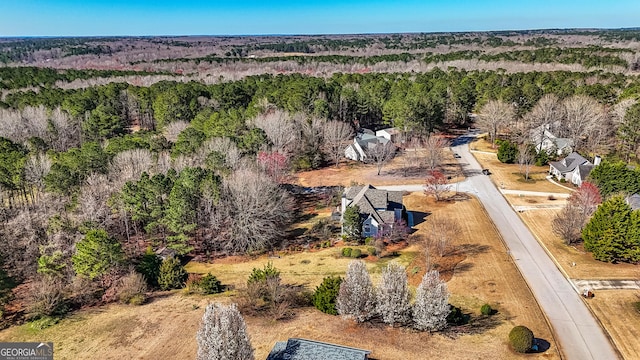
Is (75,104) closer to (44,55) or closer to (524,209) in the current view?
(524,209)

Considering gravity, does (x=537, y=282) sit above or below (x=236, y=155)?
below

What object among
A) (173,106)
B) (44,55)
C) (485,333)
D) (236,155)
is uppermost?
(44,55)

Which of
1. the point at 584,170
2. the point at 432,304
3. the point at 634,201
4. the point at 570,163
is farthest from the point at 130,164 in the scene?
the point at 570,163

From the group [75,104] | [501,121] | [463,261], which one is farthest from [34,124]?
[501,121]

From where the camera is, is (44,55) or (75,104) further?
(44,55)

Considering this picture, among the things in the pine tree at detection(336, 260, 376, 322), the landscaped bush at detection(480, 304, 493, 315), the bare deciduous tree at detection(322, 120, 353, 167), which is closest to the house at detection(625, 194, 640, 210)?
the landscaped bush at detection(480, 304, 493, 315)

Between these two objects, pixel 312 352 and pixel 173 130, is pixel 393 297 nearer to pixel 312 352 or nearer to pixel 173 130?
pixel 312 352
